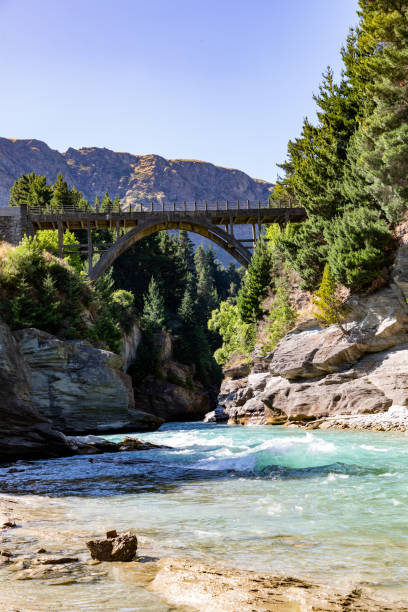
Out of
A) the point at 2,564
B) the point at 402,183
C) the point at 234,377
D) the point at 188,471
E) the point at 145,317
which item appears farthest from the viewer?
the point at 145,317

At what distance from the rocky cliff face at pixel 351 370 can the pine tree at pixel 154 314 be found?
25.5 m

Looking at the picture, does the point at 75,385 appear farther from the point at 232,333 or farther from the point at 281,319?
the point at 232,333

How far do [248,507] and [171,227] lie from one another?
36.7 metres

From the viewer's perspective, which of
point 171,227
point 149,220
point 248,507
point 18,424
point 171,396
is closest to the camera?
point 248,507

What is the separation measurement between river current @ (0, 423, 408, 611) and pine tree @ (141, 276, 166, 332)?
A: 127 ft

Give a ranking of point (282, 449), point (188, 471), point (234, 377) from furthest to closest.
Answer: point (234, 377) → point (282, 449) → point (188, 471)

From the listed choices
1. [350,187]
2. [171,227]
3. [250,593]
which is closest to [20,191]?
[171,227]

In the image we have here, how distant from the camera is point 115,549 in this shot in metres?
4.93

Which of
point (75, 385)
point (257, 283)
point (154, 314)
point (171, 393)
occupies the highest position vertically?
point (257, 283)

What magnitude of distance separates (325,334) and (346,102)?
15.3 meters

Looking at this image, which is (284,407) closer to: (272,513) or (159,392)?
(272,513)

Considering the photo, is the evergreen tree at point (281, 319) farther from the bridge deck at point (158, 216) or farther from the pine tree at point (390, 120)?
the bridge deck at point (158, 216)

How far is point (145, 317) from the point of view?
5375 centimetres

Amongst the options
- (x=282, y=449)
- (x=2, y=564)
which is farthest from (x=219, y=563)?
(x=282, y=449)
